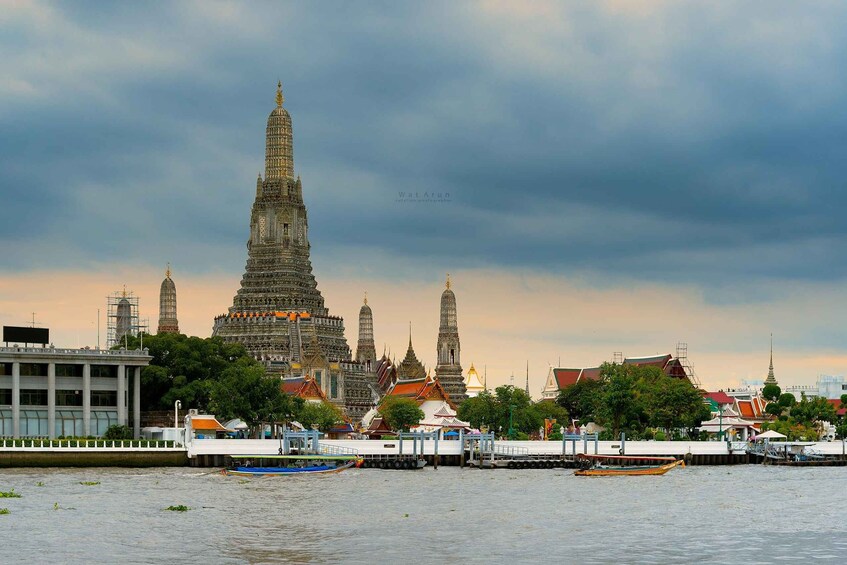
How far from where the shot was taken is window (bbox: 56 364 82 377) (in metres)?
131

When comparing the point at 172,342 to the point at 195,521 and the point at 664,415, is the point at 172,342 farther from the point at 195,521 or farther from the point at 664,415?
the point at 195,521

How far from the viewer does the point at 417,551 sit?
185ft

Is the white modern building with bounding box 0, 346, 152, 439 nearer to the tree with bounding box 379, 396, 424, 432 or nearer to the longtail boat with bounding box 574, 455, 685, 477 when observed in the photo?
the longtail boat with bounding box 574, 455, 685, 477

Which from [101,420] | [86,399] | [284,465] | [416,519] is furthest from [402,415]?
[416,519]

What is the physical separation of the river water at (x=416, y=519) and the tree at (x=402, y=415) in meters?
67.7

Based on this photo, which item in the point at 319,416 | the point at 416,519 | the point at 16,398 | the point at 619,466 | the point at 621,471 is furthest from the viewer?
the point at 319,416

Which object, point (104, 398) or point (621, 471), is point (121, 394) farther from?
point (621, 471)

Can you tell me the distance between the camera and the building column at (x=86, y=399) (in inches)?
5108

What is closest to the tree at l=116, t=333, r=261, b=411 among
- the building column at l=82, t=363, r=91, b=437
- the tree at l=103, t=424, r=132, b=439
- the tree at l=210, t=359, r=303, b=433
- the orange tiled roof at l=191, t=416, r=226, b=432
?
the tree at l=210, t=359, r=303, b=433

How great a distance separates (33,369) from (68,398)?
4102mm

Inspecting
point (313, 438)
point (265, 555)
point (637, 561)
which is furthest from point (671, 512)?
point (313, 438)

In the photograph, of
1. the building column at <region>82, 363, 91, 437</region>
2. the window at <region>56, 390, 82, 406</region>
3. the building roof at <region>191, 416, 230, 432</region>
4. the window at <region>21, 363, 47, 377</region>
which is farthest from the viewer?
the window at <region>56, 390, 82, 406</region>

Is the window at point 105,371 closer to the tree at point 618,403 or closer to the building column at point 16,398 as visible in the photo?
the building column at point 16,398

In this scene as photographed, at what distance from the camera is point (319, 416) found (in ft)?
520
